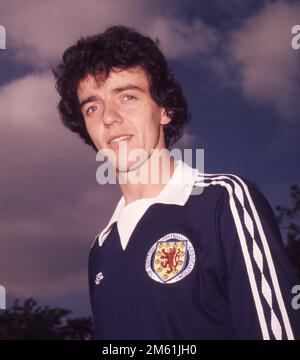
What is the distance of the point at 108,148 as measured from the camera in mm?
2020

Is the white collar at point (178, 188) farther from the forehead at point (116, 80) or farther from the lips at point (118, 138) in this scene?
the forehead at point (116, 80)

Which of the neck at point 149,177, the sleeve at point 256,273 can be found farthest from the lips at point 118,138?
the sleeve at point 256,273

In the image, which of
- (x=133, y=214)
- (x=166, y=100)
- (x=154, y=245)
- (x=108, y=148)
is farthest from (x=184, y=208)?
(x=166, y=100)

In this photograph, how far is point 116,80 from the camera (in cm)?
211

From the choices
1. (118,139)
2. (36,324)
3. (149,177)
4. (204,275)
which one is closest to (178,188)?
(149,177)

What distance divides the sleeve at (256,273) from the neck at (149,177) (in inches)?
21.3

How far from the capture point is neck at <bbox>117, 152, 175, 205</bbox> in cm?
204

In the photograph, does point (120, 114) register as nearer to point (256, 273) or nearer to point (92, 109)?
point (92, 109)

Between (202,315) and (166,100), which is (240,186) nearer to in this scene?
(202,315)

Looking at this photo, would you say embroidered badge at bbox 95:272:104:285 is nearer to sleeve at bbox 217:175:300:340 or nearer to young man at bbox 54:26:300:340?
Result: young man at bbox 54:26:300:340

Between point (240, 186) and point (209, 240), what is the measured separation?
229mm

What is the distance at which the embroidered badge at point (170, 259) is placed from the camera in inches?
62.5

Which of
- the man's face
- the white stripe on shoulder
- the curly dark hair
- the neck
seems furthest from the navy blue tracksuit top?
the curly dark hair

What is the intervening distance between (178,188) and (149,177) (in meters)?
0.20
